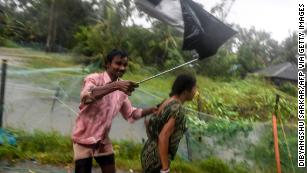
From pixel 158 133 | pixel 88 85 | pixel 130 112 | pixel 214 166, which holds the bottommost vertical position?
pixel 214 166

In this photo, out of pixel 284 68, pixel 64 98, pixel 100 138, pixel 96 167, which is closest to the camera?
pixel 100 138

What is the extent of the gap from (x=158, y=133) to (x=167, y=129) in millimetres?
110

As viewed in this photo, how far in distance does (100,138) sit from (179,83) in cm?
68

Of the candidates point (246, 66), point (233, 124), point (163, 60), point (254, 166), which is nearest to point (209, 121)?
point (233, 124)

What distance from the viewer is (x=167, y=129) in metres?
2.70

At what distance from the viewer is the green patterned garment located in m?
2.74

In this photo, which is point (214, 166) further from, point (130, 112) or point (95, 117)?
point (95, 117)

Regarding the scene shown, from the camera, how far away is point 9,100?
5.59m

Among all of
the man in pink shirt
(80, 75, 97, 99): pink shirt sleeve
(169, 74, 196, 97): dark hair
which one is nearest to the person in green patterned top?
(169, 74, 196, 97): dark hair

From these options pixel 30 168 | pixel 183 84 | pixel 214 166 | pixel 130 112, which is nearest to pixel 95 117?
pixel 130 112

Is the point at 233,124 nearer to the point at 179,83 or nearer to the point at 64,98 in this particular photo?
the point at 64,98

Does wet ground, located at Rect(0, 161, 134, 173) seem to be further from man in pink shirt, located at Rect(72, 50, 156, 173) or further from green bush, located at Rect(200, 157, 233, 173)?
man in pink shirt, located at Rect(72, 50, 156, 173)

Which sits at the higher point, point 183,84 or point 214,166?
point 183,84

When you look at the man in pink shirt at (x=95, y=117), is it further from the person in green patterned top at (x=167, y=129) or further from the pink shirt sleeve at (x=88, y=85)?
the person in green patterned top at (x=167, y=129)
